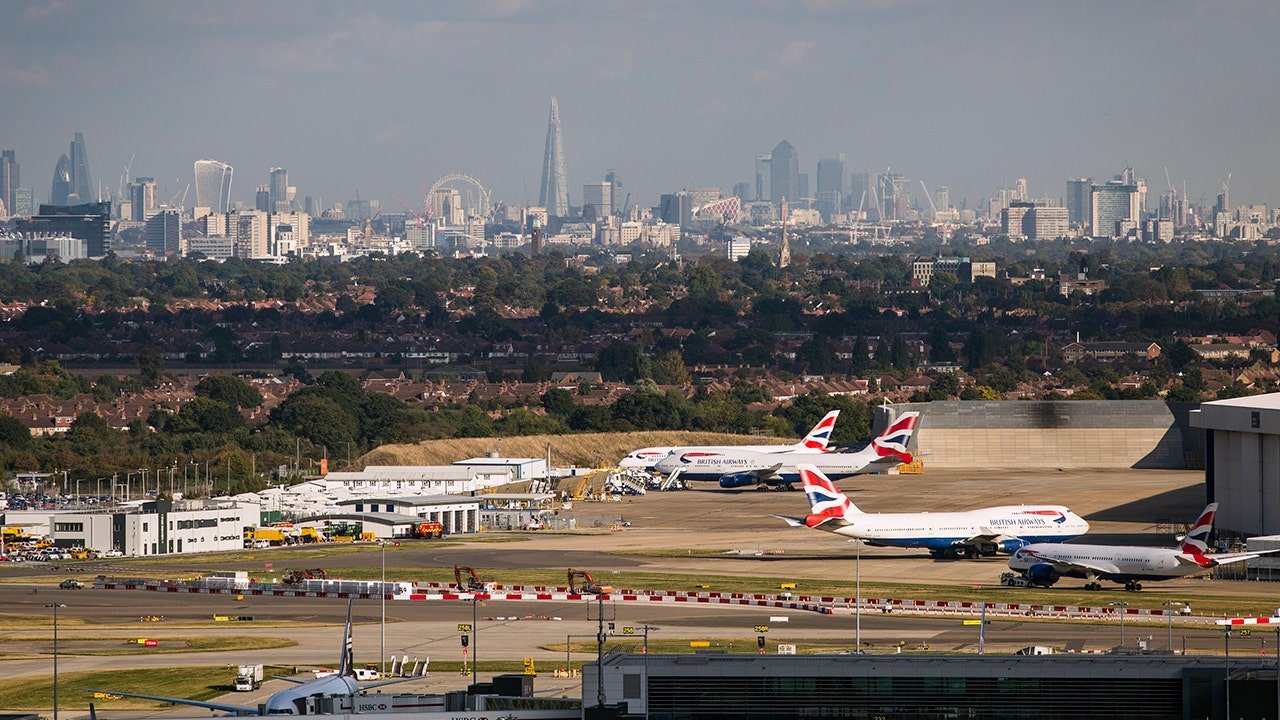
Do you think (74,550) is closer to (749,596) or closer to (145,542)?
(145,542)

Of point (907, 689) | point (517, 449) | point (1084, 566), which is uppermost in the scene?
point (907, 689)

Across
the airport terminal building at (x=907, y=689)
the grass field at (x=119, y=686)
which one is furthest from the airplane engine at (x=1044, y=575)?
the airport terminal building at (x=907, y=689)

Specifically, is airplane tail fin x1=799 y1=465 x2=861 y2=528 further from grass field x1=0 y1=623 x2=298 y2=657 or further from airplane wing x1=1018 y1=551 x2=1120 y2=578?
grass field x1=0 y1=623 x2=298 y2=657

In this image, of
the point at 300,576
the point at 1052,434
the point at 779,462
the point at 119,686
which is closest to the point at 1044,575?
the point at 300,576

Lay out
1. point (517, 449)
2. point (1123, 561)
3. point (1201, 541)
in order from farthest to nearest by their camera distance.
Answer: point (517, 449) → point (1123, 561) → point (1201, 541)

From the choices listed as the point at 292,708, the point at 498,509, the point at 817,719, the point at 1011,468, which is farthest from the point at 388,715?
the point at 1011,468

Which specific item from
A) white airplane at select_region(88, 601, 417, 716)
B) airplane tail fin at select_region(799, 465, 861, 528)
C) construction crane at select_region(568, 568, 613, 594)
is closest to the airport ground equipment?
construction crane at select_region(568, 568, 613, 594)

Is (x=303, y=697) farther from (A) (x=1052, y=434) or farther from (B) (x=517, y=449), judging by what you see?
(B) (x=517, y=449)

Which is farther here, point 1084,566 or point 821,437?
point 821,437
